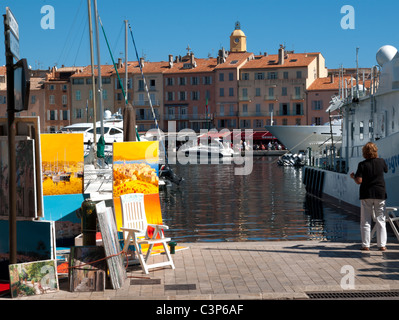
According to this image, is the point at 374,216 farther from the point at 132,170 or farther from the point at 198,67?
the point at 198,67

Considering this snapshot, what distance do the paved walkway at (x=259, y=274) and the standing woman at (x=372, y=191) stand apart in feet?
1.18

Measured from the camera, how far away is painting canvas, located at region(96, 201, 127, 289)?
909 centimetres

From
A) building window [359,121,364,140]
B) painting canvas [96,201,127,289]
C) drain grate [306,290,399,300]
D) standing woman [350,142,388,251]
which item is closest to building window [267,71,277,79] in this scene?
building window [359,121,364,140]

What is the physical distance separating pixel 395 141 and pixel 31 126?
446 inches

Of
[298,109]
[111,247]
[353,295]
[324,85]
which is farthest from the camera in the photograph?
[298,109]

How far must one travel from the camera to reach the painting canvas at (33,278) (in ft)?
28.1

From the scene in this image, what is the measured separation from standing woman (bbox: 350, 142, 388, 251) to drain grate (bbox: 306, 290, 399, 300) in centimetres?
306

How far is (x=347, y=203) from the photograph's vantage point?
24891 millimetres

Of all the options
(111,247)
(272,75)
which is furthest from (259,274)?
(272,75)

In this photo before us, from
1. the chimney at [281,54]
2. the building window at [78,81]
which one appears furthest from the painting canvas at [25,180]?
the building window at [78,81]

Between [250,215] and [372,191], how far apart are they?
12.5 meters

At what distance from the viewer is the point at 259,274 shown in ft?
32.0

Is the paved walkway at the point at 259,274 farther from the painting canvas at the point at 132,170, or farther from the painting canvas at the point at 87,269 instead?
the painting canvas at the point at 132,170
